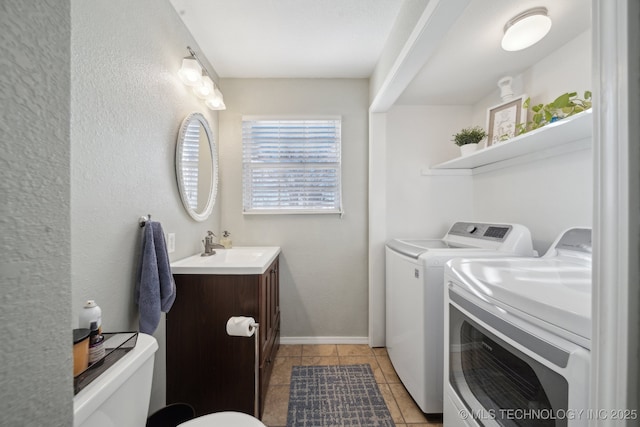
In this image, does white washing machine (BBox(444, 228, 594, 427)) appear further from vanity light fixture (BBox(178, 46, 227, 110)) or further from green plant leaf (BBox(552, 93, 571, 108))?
vanity light fixture (BBox(178, 46, 227, 110))

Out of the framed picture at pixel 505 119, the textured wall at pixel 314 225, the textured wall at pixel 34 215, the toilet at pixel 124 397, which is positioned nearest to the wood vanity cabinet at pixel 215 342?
the toilet at pixel 124 397

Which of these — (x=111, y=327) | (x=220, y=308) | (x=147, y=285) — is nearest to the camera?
(x=111, y=327)

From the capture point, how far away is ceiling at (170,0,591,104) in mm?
1447

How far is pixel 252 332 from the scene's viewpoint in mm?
1299

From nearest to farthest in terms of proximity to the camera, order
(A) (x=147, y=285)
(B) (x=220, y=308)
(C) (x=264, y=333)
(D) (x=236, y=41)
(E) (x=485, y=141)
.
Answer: (A) (x=147, y=285), (B) (x=220, y=308), (C) (x=264, y=333), (D) (x=236, y=41), (E) (x=485, y=141)

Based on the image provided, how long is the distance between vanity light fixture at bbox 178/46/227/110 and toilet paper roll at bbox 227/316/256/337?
149cm

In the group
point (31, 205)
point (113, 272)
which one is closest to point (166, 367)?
Result: point (113, 272)

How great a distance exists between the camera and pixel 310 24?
1691 millimetres

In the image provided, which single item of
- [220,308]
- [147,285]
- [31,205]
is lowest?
[220,308]

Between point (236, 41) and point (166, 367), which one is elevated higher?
point (236, 41)

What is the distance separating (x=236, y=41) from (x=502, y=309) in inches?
88.8

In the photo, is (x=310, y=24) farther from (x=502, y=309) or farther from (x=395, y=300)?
(x=395, y=300)

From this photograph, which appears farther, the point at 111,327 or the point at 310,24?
the point at 310,24

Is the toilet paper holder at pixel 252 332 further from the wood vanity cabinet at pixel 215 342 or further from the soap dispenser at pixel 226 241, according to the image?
the soap dispenser at pixel 226 241
